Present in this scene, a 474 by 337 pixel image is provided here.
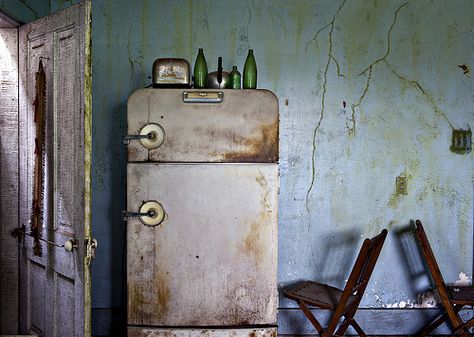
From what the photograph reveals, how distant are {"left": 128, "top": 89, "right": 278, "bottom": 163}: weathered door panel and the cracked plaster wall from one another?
0.86 metres

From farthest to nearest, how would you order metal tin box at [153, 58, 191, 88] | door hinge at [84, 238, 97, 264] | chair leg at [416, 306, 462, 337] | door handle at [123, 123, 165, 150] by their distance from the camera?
chair leg at [416, 306, 462, 337]
metal tin box at [153, 58, 191, 88]
door handle at [123, 123, 165, 150]
door hinge at [84, 238, 97, 264]

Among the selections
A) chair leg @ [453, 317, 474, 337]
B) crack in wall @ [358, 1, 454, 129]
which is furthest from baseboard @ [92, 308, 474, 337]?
crack in wall @ [358, 1, 454, 129]

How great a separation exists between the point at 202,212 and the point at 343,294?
0.99 m

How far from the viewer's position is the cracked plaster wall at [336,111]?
3502 mm

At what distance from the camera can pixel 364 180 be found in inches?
140

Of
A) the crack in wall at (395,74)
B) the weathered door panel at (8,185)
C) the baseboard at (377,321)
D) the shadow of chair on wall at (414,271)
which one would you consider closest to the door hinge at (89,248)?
the weathered door panel at (8,185)

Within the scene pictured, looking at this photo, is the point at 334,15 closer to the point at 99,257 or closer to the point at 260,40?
the point at 260,40

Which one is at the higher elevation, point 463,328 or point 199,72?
point 199,72

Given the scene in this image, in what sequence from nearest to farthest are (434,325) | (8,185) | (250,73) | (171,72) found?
(171,72)
(250,73)
(8,185)
(434,325)

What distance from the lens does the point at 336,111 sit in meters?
3.54

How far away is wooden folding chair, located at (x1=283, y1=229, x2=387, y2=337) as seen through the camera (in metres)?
2.85

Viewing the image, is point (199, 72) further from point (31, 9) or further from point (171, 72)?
point (31, 9)

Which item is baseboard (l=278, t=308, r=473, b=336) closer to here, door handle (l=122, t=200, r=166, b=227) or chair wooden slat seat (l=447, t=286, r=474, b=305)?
chair wooden slat seat (l=447, t=286, r=474, b=305)

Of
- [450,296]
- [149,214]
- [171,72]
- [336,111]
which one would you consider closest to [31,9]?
[171,72]
